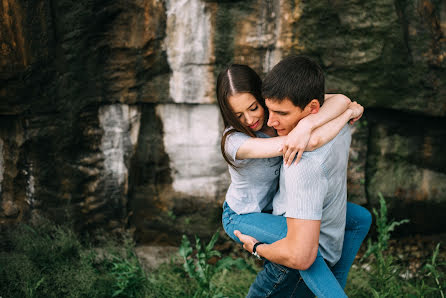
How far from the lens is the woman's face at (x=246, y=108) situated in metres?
2.27

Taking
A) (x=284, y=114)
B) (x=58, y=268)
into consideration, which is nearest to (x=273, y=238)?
(x=284, y=114)

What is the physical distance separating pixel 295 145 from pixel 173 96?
2.33 meters

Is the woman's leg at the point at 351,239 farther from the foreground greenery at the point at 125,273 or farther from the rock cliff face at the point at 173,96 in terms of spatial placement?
the rock cliff face at the point at 173,96

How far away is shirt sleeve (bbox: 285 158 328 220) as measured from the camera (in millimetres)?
1810

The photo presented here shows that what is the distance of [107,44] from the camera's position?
379 cm

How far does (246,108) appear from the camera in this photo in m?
2.27

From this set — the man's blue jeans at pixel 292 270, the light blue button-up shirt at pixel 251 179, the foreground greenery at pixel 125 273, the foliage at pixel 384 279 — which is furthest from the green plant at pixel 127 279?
the foliage at pixel 384 279

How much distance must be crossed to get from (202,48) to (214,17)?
0.30m

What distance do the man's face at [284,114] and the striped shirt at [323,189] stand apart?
218 mm

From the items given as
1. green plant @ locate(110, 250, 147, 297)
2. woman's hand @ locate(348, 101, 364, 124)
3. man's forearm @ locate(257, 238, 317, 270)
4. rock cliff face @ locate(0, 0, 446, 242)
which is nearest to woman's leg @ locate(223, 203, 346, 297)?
man's forearm @ locate(257, 238, 317, 270)

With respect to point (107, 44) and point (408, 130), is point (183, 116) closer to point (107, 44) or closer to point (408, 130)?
point (107, 44)

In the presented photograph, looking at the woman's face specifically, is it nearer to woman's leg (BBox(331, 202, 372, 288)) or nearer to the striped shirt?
the striped shirt

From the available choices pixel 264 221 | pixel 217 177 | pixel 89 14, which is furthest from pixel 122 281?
pixel 89 14

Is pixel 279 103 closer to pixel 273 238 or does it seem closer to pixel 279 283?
pixel 273 238
